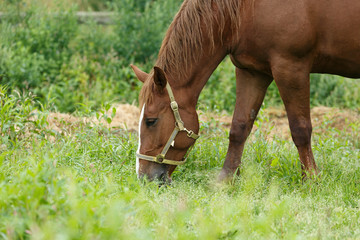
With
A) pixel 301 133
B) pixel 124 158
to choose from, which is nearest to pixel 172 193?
pixel 124 158

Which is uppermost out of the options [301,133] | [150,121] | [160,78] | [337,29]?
[337,29]

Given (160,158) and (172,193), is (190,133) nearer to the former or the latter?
(160,158)

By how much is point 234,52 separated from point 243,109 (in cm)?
55

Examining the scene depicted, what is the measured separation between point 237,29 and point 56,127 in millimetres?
2331

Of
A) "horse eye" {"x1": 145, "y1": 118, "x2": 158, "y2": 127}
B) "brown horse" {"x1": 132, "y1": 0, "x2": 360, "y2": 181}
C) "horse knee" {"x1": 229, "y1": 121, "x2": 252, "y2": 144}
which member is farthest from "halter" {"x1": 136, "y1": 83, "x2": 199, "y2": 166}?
"horse knee" {"x1": 229, "y1": 121, "x2": 252, "y2": 144}

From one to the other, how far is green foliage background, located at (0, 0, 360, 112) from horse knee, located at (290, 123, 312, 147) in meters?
2.82

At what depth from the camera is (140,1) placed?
8750mm

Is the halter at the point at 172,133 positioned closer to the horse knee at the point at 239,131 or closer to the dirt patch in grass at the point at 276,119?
the horse knee at the point at 239,131

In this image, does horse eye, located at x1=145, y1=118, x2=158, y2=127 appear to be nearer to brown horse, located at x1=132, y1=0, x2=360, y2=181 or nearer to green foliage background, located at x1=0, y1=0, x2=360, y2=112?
brown horse, located at x1=132, y1=0, x2=360, y2=181

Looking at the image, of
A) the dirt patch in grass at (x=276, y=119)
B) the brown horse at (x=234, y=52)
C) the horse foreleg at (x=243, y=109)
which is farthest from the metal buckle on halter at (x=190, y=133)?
the dirt patch in grass at (x=276, y=119)

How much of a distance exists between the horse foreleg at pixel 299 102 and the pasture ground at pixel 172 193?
145 millimetres

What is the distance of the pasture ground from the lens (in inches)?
96.2

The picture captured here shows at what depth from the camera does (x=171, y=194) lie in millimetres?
3578

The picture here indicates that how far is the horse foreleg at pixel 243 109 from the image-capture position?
4250 mm
